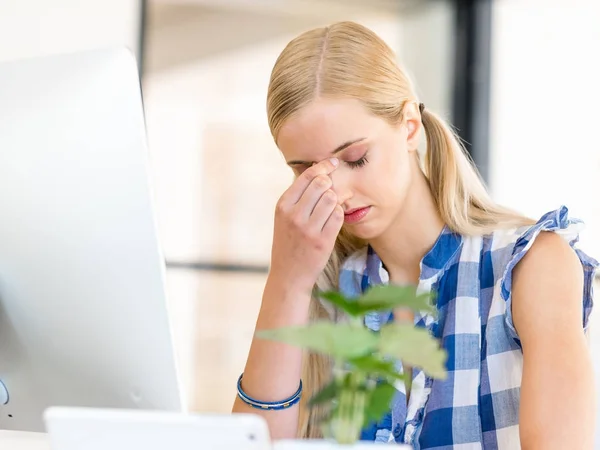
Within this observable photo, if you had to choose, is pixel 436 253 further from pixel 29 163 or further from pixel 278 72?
pixel 29 163

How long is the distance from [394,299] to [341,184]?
2.47 ft

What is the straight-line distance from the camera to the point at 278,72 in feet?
4.36

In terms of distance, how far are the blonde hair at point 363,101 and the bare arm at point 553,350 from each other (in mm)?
155

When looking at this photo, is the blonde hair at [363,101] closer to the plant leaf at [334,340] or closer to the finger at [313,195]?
the finger at [313,195]

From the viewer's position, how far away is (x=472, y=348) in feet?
4.19

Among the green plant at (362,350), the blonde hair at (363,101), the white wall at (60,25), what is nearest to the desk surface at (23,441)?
the blonde hair at (363,101)

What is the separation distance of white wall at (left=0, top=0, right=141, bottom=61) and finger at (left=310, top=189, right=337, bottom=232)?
1919 millimetres

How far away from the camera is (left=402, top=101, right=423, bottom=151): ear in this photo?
135 cm

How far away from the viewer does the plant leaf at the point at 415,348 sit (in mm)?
498

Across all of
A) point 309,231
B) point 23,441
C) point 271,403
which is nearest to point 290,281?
point 309,231

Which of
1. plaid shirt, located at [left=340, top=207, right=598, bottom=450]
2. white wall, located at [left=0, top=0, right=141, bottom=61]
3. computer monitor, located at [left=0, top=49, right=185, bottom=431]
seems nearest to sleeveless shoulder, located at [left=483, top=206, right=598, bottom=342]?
plaid shirt, located at [left=340, top=207, right=598, bottom=450]

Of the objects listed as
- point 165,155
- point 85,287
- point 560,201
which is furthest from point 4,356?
point 560,201

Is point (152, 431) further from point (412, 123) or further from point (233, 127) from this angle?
point (233, 127)

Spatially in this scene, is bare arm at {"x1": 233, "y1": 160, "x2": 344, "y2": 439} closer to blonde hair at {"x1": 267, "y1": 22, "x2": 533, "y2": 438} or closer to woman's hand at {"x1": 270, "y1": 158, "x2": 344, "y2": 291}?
woman's hand at {"x1": 270, "y1": 158, "x2": 344, "y2": 291}
